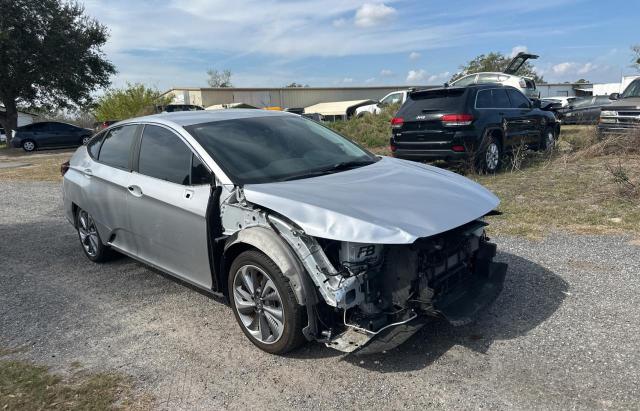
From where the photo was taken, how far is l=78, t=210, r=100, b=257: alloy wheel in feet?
18.0

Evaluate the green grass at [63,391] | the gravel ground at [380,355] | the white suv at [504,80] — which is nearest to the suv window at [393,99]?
the white suv at [504,80]

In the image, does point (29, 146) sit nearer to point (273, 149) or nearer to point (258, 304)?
point (273, 149)

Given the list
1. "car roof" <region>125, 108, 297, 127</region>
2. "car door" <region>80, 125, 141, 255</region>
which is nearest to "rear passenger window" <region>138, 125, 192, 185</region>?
"car roof" <region>125, 108, 297, 127</region>

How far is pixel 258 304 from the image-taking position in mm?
3492

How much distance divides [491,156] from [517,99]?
193cm

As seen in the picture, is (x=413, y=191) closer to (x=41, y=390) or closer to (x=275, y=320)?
(x=275, y=320)

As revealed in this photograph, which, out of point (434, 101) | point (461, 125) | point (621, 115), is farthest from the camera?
point (621, 115)

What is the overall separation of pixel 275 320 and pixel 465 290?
4.56 feet

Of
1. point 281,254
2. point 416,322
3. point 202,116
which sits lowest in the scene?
point 416,322

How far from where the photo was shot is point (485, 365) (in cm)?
320

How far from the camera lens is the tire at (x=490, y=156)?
9586 mm

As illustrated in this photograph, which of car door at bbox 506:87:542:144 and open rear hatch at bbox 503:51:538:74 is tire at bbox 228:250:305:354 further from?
open rear hatch at bbox 503:51:538:74

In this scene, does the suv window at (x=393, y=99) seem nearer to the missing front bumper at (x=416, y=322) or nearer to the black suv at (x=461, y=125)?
the black suv at (x=461, y=125)

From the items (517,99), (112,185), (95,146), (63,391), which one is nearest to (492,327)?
(63,391)
